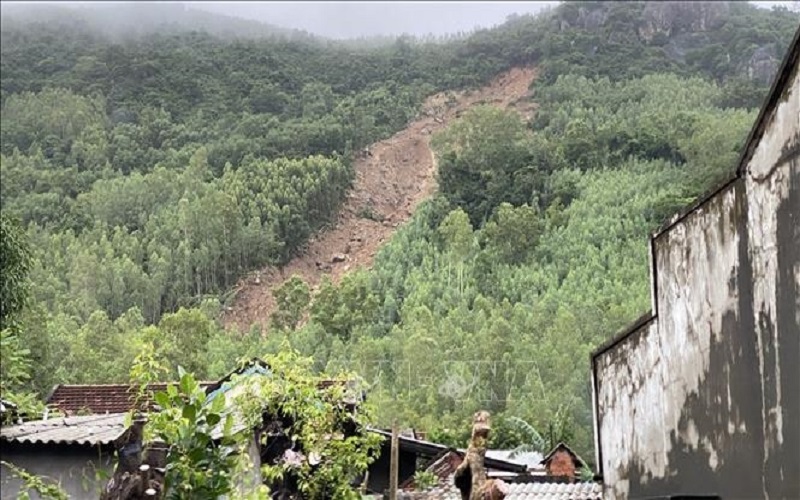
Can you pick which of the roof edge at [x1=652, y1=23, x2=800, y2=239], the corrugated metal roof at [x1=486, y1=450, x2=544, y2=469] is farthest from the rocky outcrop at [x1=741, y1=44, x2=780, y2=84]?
the roof edge at [x1=652, y1=23, x2=800, y2=239]

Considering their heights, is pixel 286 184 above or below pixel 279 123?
below

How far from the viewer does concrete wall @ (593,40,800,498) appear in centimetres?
609

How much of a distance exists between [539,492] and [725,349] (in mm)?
6617

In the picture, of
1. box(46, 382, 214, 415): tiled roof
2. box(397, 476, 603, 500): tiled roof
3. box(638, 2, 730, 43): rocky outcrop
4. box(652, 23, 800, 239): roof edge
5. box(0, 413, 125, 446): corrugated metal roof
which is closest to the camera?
box(652, 23, 800, 239): roof edge

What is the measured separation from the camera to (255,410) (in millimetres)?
10281

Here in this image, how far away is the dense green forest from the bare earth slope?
1283mm

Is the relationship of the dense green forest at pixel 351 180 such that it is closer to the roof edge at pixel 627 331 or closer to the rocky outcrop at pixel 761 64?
the rocky outcrop at pixel 761 64

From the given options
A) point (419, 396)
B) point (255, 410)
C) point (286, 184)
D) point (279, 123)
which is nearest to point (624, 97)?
point (279, 123)

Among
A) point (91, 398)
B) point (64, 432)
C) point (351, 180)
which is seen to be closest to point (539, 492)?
point (64, 432)

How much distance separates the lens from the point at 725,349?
6.71 metres

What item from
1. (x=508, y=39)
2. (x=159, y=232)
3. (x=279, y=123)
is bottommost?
(x=159, y=232)

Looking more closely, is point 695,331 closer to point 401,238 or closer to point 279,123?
point 401,238

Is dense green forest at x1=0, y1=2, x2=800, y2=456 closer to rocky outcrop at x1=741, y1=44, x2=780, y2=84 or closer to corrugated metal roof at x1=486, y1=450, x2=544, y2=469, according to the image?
rocky outcrop at x1=741, y1=44, x2=780, y2=84

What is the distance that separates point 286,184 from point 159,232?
8820mm
